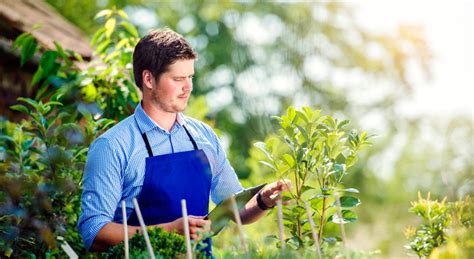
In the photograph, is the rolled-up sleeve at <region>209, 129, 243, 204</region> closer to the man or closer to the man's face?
the man

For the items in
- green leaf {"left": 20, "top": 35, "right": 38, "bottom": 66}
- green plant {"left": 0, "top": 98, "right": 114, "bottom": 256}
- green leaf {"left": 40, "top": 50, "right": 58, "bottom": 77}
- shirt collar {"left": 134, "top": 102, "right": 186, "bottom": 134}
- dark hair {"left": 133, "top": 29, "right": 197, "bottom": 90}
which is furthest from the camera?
green leaf {"left": 20, "top": 35, "right": 38, "bottom": 66}

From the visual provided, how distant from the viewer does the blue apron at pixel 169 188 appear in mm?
2973

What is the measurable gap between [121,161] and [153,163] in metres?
0.13

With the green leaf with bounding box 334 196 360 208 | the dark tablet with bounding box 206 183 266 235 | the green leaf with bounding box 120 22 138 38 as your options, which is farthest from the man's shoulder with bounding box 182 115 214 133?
the green leaf with bounding box 120 22 138 38

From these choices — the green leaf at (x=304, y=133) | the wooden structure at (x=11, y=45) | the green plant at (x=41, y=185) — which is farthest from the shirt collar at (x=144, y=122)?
the wooden structure at (x=11, y=45)

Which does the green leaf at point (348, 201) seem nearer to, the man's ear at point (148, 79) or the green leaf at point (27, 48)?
the man's ear at point (148, 79)

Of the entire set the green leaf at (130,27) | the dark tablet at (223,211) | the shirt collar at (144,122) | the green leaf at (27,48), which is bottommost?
the dark tablet at (223,211)

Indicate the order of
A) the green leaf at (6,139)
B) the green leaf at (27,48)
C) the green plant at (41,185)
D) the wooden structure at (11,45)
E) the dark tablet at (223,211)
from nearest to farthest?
the dark tablet at (223,211), the green plant at (41,185), the green leaf at (6,139), the green leaf at (27,48), the wooden structure at (11,45)

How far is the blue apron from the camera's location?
2973 mm

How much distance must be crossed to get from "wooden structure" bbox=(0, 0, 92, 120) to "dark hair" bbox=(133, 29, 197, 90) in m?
2.67

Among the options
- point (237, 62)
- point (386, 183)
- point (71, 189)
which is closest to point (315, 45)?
point (237, 62)

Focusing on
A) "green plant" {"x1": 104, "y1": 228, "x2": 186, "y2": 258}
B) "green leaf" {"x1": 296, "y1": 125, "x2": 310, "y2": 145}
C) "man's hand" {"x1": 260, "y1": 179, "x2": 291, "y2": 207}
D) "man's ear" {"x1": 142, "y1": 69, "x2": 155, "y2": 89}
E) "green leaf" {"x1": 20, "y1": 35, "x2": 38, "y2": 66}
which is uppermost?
"green leaf" {"x1": 20, "y1": 35, "x2": 38, "y2": 66}

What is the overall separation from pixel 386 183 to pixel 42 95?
17.8 m

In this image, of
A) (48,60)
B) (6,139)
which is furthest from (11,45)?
(6,139)
